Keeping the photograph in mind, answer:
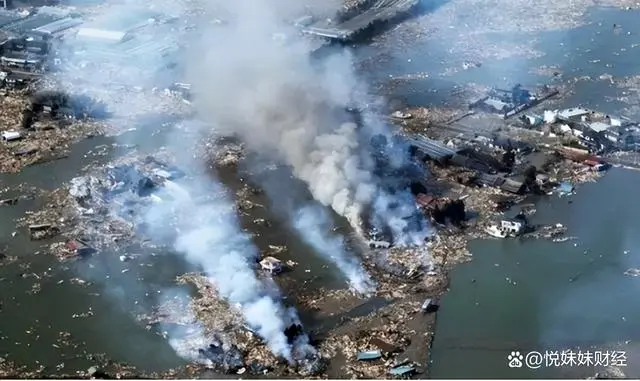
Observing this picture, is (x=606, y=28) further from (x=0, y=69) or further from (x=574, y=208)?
(x=0, y=69)

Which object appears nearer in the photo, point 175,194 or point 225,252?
point 225,252

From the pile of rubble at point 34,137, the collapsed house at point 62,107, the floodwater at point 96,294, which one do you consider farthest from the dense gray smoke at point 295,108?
the pile of rubble at point 34,137

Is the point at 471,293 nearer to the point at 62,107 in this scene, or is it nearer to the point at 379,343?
the point at 379,343

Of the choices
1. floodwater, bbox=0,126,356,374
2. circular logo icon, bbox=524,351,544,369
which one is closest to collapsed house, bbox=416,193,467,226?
floodwater, bbox=0,126,356,374

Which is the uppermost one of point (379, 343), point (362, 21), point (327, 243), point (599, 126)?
point (379, 343)

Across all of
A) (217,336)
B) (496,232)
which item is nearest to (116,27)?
(496,232)

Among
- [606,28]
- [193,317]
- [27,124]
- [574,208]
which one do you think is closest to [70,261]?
[193,317]

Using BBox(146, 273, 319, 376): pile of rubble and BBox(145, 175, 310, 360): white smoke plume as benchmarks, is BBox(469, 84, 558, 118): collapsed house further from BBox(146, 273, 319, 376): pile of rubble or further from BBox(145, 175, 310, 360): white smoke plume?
BBox(146, 273, 319, 376): pile of rubble
